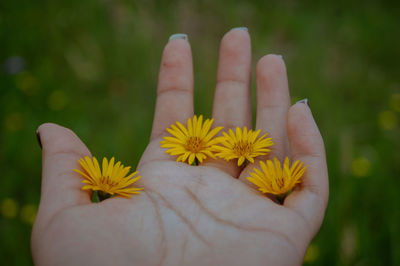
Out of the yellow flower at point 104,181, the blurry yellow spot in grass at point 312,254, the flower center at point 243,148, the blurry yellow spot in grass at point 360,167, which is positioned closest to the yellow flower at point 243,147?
the flower center at point 243,148

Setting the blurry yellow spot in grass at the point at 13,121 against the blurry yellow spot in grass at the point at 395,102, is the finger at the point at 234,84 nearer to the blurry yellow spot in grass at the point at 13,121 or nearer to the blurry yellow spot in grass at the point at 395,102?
the blurry yellow spot in grass at the point at 13,121

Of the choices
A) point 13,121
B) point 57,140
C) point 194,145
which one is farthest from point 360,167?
point 13,121

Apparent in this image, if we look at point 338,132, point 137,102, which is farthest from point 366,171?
point 137,102

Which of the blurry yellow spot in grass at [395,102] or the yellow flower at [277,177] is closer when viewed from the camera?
the yellow flower at [277,177]

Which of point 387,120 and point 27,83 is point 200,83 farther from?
point 387,120

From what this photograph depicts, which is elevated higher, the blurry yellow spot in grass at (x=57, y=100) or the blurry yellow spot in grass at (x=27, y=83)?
the blurry yellow spot in grass at (x=27, y=83)

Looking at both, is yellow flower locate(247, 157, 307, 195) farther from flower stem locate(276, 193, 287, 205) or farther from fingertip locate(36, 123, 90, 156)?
fingertip locate(36, 123, 90, 156)

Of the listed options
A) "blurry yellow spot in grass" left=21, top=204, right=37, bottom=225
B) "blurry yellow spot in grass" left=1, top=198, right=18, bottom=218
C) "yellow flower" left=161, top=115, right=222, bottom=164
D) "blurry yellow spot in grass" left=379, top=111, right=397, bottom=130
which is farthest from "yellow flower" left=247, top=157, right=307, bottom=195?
"blurry yellow spot in grass" left=379, top=111, right=397, bottom=130

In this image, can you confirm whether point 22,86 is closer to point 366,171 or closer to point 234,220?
point 234,220
